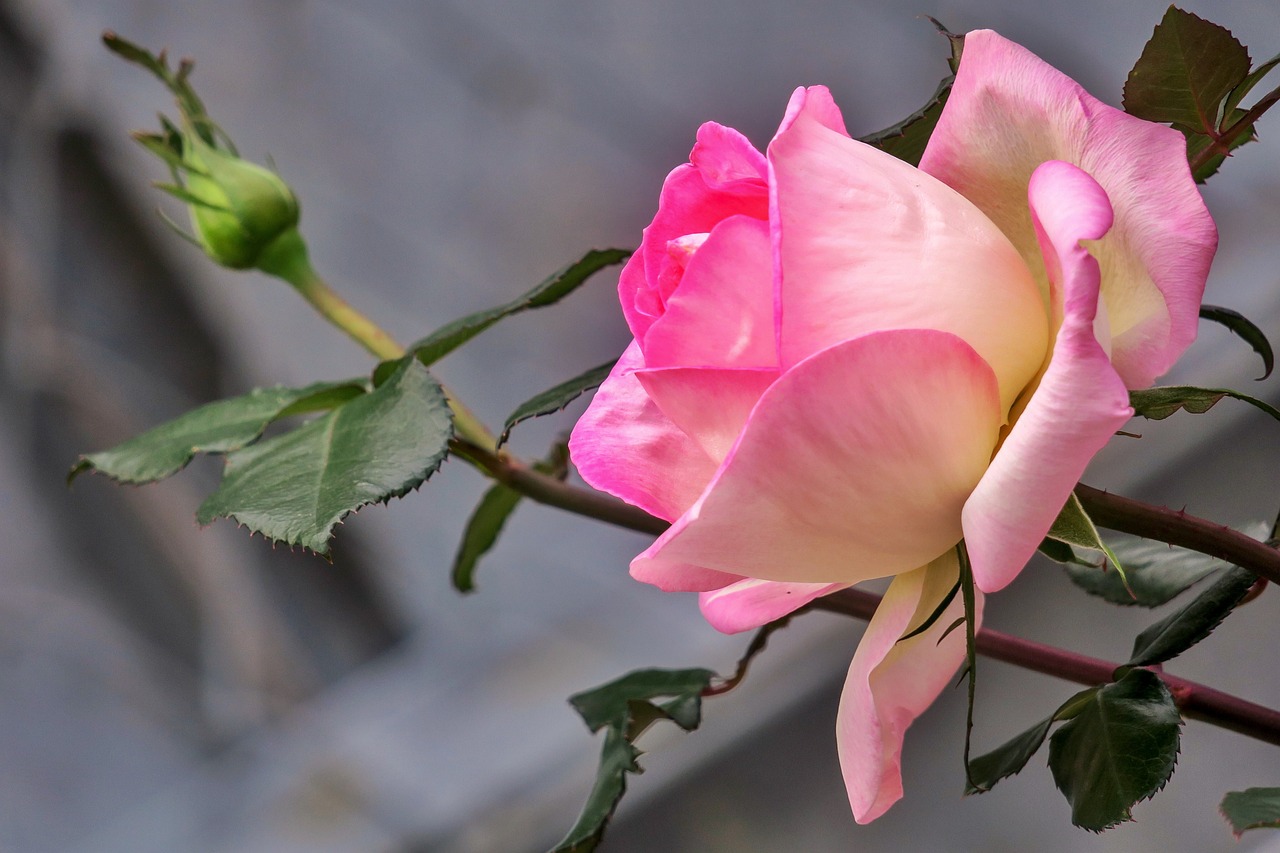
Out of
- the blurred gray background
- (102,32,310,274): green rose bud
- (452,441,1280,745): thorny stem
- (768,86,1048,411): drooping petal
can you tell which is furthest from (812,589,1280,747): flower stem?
the blurred gray background

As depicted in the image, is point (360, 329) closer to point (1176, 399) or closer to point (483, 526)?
point (483, 526)

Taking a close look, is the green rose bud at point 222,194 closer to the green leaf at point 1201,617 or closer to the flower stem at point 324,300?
the flower stem at point 324,300

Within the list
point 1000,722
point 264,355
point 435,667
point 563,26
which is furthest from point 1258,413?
point 264,355

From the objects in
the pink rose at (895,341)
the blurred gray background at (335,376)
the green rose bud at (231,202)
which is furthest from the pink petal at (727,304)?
the blurred gray background at (335,376)

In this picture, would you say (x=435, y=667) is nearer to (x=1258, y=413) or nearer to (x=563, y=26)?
(x=563, y=26)

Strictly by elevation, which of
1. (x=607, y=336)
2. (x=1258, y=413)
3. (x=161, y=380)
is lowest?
(x=161, y=380)
